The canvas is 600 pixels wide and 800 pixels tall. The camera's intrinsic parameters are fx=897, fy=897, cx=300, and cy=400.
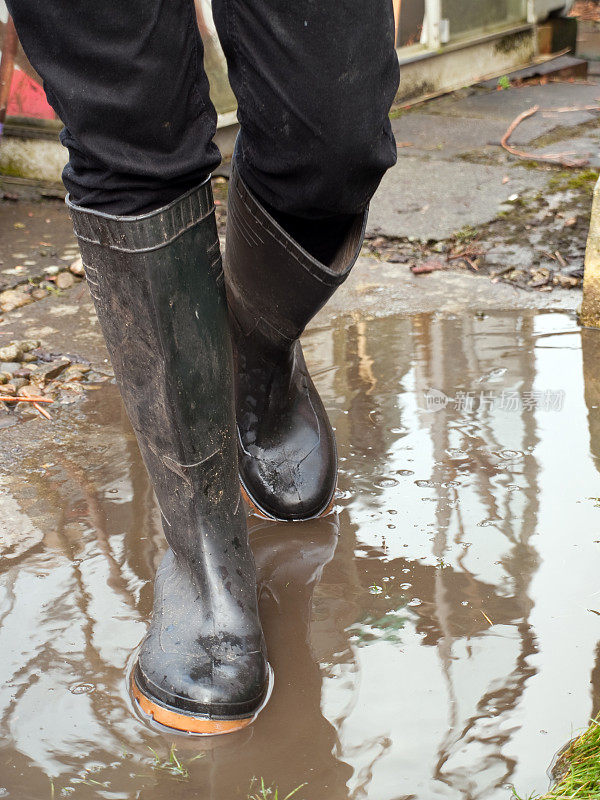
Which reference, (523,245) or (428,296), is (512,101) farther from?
(428,296)

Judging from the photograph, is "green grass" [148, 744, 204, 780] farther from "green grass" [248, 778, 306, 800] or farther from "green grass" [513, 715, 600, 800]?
"green grass" [513, 715, 600, 800]

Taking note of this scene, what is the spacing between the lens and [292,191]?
125 centimetres

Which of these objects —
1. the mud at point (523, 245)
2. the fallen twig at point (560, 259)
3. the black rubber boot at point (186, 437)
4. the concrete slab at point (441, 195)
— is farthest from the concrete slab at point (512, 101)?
the black rubber boot at point (186, 437)

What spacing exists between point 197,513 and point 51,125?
9.71 ft

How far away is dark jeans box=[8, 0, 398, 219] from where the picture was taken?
1.03 meters

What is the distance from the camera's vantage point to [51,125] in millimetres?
3752

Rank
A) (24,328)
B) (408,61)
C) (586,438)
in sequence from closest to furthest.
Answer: (586,438) → (24,328) → (408,61)

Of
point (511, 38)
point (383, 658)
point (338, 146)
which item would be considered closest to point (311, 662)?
point (383, 658)

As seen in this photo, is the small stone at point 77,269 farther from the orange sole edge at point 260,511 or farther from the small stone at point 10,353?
the orange sole edge at point 260,511

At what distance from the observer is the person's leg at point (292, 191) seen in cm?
111

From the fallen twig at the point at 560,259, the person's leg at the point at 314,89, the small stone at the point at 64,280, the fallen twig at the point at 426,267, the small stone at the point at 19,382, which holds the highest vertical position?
the person's leg at the point at 314,89

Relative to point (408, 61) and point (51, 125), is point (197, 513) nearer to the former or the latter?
point (51, 125)

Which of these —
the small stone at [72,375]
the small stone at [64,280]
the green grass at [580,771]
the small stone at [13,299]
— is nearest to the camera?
the green grass at [580,771]

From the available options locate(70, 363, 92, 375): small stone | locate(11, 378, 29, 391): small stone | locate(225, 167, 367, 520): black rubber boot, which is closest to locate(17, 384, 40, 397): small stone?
locate(11, 378, 29, 391): small stone
